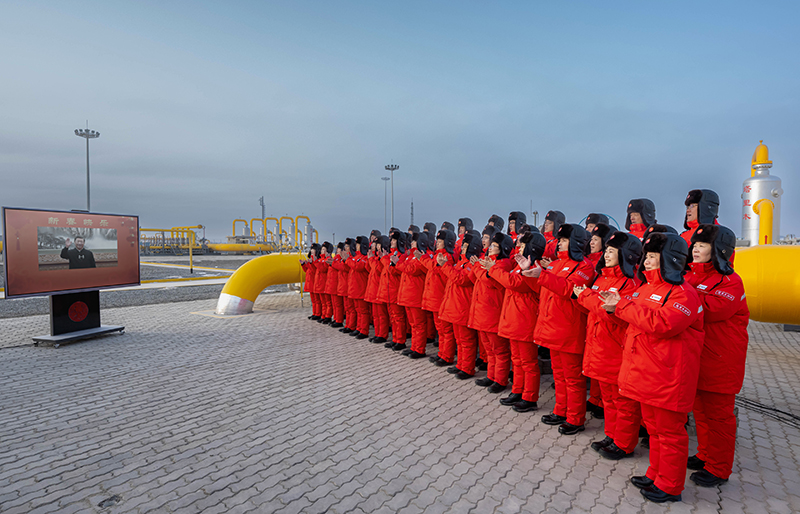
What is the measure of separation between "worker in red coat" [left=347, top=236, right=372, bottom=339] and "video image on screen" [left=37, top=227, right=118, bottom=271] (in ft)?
15.4

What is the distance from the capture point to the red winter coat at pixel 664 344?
102 inches

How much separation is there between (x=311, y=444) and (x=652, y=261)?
10.4 feet

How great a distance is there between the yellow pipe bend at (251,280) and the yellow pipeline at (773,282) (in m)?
9.41

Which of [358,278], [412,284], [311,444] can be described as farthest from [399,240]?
[311,444]

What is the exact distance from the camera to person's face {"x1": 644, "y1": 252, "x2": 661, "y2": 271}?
2.77 m

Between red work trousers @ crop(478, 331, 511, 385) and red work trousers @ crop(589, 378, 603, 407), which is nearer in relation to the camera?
red work trousers @ crop(589, 378, 603, 407)

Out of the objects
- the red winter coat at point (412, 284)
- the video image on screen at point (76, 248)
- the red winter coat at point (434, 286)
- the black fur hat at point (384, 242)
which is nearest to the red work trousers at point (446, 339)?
the red winter coat at point (434, 286)

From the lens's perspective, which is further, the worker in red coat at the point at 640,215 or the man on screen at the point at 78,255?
the man on screen at the point at 78,255

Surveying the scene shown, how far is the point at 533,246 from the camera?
404 cm

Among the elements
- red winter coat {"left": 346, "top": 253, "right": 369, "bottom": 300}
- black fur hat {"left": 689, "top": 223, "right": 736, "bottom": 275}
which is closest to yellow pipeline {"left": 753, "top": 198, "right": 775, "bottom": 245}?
black fur hat {"left": 689, "top": 223, "right": 736, "bottom": 275}

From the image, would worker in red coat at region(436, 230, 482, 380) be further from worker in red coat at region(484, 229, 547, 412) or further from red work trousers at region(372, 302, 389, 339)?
red work trousers at region(372, 302, 389, 339)

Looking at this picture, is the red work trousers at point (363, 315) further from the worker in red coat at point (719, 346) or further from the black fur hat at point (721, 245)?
the black fur hat at point (721, 245)

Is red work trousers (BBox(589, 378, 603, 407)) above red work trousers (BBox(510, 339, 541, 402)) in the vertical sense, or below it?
below

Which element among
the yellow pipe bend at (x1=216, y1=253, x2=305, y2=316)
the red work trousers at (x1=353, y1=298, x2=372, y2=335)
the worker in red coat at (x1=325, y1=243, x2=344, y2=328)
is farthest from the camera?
the yellow pipe bend at (x1=216, y1=253, x2=305, y2=316)
